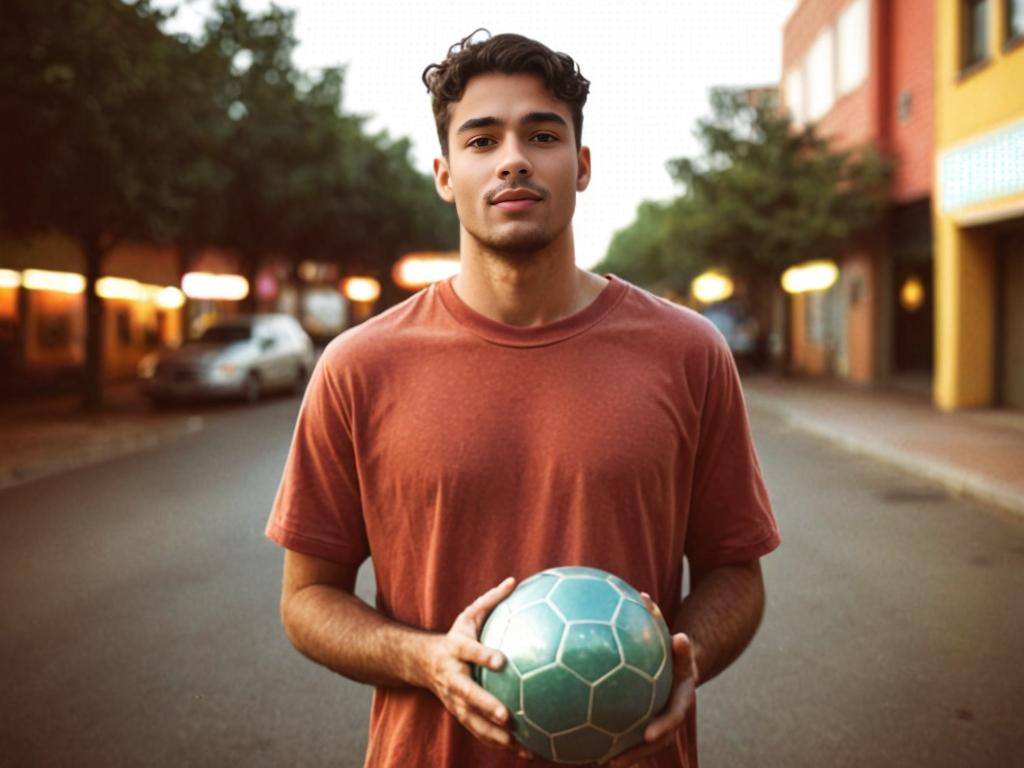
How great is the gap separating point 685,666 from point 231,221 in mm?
26248

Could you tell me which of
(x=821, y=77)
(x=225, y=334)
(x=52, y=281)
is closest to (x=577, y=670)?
(x=225, y=334)

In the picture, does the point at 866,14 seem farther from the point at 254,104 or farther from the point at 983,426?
the point at 254,104

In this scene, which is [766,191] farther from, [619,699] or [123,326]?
[619,699]

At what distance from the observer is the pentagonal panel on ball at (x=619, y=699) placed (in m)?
1.49

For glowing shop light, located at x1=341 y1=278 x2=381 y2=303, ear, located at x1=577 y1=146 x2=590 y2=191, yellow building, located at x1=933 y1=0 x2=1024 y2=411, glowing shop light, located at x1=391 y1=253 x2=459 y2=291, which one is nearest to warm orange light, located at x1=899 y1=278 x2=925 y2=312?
yellow building, located at x1=933 y1=0 x2=1024 y2=411

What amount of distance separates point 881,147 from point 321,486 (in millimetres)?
23069

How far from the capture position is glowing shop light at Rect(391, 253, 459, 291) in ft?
150

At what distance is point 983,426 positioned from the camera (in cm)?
1473

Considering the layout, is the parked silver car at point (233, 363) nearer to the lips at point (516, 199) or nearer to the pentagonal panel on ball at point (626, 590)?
the lips at point (516, 199)

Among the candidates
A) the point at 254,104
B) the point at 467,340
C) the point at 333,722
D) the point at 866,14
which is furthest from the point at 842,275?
the point at 467,340

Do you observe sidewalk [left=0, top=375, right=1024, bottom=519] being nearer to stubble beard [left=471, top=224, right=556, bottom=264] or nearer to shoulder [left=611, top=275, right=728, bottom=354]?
shoulder [left=611, top=275, right=728, bottom=354]

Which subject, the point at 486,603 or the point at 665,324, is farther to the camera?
the point at 665,324

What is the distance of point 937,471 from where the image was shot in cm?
1056

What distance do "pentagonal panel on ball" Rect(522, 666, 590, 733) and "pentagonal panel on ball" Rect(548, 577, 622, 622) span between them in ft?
0.30
